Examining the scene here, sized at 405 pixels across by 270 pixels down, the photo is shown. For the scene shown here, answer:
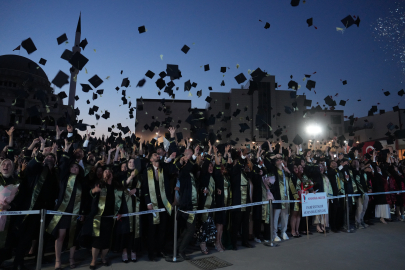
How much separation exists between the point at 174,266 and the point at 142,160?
223 centimetres

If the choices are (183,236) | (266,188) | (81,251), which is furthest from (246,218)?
(81,251)

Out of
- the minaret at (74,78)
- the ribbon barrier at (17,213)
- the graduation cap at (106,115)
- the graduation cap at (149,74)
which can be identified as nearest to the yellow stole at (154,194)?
the ribbon barrier at (17,213)

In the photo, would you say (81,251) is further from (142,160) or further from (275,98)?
(275,98)

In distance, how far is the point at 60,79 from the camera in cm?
750

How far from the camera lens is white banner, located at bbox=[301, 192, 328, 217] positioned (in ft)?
20.9

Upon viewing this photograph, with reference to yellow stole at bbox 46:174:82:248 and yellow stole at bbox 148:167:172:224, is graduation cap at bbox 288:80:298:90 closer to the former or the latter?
yellow stole at bbox 148:167:172:224

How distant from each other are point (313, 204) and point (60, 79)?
7.63m

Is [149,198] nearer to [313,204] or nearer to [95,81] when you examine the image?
[313,204]

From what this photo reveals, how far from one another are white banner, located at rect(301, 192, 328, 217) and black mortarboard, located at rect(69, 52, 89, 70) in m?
7.00

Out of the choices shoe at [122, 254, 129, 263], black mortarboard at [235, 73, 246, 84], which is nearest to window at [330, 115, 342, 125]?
black mortarboard at [235, 73, 246, 84]

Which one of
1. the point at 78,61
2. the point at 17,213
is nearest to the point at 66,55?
the point at 78,61

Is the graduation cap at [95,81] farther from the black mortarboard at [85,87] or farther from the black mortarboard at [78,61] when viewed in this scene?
the black mortarboard at [78,61]

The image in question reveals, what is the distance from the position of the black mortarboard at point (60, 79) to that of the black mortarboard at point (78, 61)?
1.46 feet

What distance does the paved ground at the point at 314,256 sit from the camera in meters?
4.60
